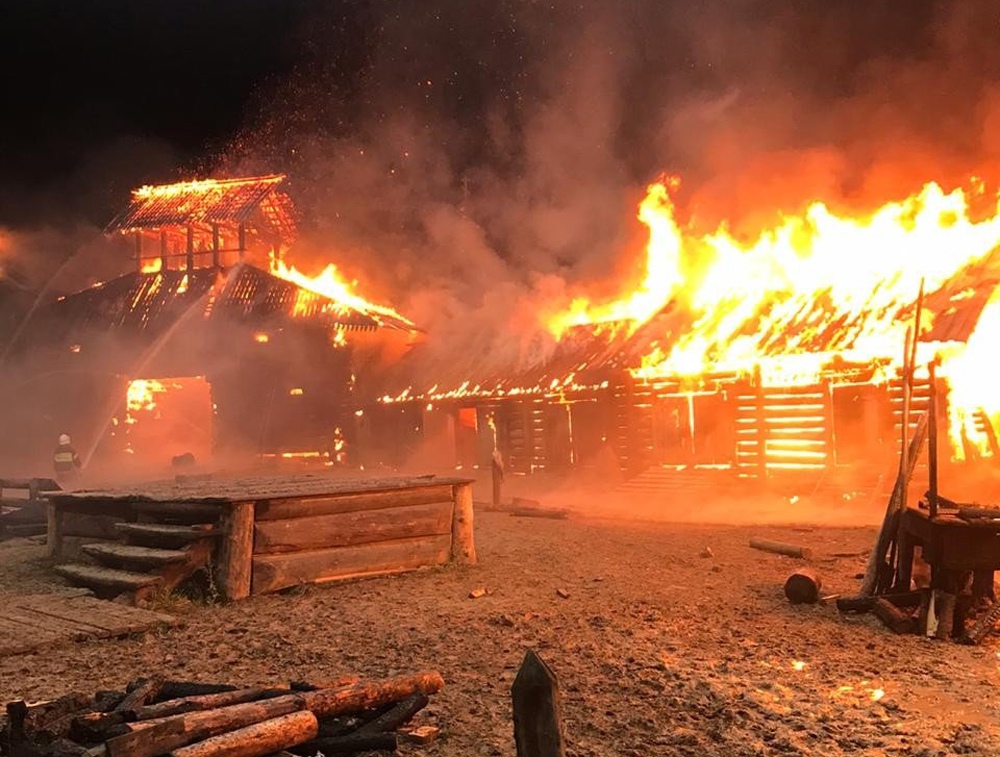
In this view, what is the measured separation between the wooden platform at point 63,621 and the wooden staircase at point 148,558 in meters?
0.25

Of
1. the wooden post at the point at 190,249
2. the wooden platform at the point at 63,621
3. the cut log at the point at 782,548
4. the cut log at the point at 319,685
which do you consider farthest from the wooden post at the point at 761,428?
the wooden post at the point at 190,249

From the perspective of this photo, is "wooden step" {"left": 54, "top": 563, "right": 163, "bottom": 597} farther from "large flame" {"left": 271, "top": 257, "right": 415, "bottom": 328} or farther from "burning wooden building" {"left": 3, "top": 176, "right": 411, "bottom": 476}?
"large flame" {"left": 271, "top": 257, "right": 415, "bottom": 328}

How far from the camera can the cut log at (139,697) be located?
386 cm

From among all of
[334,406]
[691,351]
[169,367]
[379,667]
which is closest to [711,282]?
[691,351]

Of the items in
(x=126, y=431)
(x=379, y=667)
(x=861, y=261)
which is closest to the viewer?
(x=379, y=667)

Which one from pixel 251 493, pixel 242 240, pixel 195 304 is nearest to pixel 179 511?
pixel 251 493

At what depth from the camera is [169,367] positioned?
32.6m

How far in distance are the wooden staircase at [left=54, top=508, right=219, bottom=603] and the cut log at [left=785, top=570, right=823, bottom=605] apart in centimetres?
551

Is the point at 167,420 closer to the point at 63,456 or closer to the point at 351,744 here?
the point at 63,456

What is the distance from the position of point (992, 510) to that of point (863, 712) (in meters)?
2.93


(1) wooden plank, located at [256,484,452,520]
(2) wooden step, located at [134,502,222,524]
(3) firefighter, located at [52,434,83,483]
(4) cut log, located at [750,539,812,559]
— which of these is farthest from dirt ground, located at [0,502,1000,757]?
(3) firefighter, located at [52,434,83,483]

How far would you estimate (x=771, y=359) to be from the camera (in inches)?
688

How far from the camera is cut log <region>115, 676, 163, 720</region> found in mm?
3861

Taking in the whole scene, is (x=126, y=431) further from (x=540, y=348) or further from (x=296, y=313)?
(x=540, y=348)
